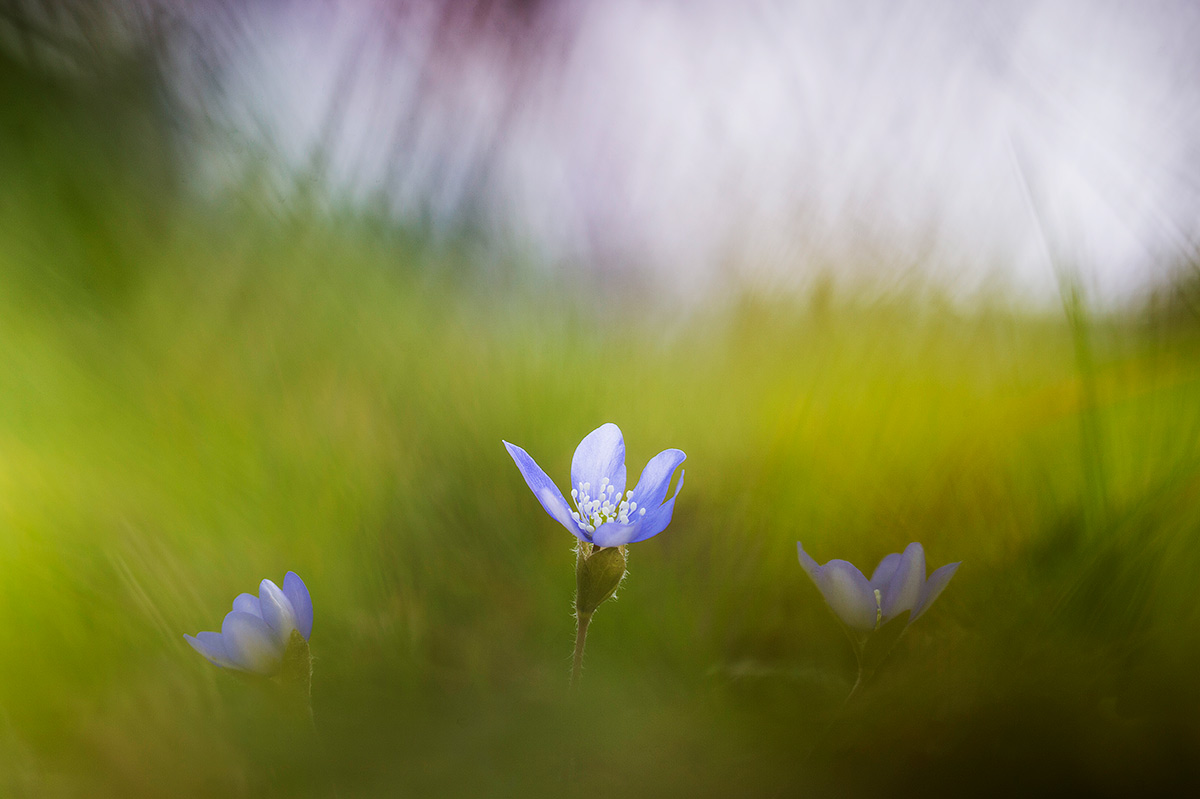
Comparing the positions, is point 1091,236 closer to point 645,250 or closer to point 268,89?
point 645,250

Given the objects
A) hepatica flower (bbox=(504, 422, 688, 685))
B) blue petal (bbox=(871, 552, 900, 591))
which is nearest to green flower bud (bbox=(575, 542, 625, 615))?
hepatica flower (bbox=(504, 422, 688, 685))

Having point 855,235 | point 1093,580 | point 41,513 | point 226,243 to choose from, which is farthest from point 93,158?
point 1093,580

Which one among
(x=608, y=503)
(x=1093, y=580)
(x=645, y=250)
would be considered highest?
(x=645, y=250)

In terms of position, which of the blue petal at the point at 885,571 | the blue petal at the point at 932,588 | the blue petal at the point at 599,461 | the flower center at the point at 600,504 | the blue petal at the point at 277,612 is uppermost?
the blue petal at the point at 599,461

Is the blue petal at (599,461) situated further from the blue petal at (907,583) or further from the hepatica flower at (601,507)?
the blue petal at (907,583)

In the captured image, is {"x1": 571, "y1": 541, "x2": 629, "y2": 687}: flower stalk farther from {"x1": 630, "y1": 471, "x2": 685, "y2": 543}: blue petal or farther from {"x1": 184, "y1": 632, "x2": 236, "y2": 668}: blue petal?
{"x1": 184, "y1": 632, "x2": 236, "y2": 668}: blue petal

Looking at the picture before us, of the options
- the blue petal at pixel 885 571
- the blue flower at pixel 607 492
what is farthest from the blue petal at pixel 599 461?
the blue petal at pixel 885 571
